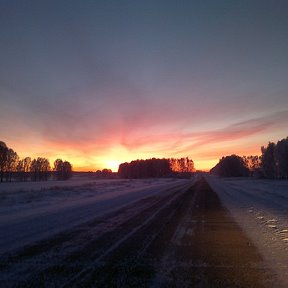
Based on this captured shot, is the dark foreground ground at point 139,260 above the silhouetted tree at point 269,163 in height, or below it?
below

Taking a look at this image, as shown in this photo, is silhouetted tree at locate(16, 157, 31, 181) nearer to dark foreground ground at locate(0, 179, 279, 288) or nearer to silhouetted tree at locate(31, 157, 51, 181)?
silhouetted tree at locate(31, 157, 51, 181)

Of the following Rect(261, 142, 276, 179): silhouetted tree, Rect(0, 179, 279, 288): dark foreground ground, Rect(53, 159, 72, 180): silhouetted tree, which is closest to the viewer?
Rect(0, 179, 279, 288): dark foreground ground

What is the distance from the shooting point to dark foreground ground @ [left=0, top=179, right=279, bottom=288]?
18.2 ft

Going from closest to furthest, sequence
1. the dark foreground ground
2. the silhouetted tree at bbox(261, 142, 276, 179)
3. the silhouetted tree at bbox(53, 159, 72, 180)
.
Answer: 1. the dark foreground ground
2. the silhouetted tree at bbox(261, 142, 276, 179)
3. the silhouetted tree at bbox(53, 159, 72, 180)

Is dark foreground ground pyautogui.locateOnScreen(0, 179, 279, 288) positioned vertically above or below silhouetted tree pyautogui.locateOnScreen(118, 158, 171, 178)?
below

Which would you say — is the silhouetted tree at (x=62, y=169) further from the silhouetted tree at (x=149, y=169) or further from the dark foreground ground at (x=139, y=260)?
the dark foreground ground at (x=139, y=260)

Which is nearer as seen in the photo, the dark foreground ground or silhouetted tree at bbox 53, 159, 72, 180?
the dark foreground ground

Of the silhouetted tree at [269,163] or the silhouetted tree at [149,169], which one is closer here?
the silhouetted tree at [269,163]

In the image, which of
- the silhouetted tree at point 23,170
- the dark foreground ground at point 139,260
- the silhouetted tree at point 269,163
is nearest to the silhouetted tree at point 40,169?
the silhouetted tree at point 23,170

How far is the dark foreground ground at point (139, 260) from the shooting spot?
18.2 ft

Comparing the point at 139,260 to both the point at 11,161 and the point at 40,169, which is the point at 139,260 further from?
the point at 40,169

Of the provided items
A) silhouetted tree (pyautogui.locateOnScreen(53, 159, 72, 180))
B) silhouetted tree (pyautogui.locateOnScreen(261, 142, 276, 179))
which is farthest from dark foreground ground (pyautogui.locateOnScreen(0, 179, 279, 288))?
silhouetted tree (pyautogui.locateOnScreen(53, 159, 72, 180))

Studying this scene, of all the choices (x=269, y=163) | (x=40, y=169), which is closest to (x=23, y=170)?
(x=40, y=169)

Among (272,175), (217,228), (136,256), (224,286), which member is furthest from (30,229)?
(272,175)
